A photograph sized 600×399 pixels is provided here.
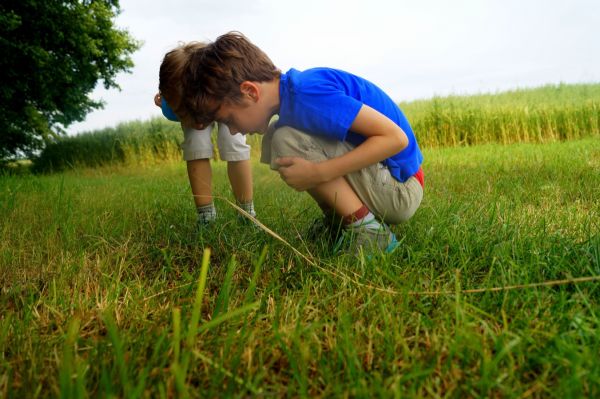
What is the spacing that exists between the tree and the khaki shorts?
8.24 m

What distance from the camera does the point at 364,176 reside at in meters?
1.81

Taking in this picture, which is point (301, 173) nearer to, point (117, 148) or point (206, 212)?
point (206, 212)

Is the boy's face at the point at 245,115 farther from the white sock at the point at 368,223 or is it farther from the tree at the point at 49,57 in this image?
the tree at the point at 49,57

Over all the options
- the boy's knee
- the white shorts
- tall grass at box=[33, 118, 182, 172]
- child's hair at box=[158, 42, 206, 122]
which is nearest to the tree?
tall grass at box=[33, 118, 182, 172]

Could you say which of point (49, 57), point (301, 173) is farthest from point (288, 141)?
point (49, 57)

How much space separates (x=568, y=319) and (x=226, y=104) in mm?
1324

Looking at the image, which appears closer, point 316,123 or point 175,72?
point 316,123

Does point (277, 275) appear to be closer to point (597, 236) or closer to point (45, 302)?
point (45, 302)

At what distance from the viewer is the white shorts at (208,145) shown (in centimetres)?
254

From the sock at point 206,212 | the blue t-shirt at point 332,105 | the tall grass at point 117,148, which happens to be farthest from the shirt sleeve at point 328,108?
the tall grass at point 117,148

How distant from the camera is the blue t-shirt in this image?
63.2 inches

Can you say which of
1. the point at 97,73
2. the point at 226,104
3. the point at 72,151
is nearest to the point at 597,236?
the point at 226,104

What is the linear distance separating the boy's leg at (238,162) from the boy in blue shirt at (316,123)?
84cm

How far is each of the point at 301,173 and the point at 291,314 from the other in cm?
69
